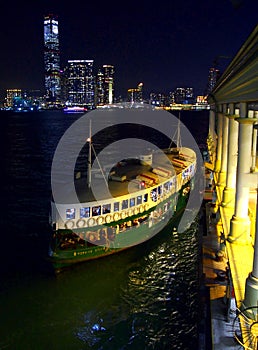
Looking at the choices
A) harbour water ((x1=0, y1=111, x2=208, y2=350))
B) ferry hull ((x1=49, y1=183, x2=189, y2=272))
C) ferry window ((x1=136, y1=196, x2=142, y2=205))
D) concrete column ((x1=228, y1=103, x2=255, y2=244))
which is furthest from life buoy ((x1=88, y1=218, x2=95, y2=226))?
concrete column ((x1=228, y1=103, x2=255, y2=244))

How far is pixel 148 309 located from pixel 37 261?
8.49 m

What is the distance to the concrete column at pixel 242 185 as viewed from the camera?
1087cm

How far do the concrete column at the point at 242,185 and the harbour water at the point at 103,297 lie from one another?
6511 mm

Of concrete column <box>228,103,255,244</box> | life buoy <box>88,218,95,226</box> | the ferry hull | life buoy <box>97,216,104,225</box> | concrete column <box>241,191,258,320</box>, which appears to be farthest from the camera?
life buoy <box>97,216,104,225</box>

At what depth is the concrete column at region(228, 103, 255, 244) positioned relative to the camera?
35.7 ft

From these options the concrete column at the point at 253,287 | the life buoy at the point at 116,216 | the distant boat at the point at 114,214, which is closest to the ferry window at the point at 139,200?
the distant boat at the point at 114,214

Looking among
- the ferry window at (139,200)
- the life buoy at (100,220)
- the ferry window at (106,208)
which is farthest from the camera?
the ferry window at (139,200)

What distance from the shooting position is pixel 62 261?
878 inches

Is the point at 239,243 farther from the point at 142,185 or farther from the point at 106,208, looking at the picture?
the point at 142,185

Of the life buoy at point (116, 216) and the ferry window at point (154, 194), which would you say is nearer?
the life buoy at point (116, 216)

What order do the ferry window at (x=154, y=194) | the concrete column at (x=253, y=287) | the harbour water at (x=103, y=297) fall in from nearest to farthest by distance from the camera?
the concrete column at (x=253, y=287), the harbour water at (x=103, y=297), the ferry window at (x=154, y=194)

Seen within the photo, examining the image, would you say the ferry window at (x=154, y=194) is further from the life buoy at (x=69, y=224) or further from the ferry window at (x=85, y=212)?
the life buoy at (x=69, y=224)

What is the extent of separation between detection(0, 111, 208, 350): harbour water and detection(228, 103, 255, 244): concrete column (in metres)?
6.51

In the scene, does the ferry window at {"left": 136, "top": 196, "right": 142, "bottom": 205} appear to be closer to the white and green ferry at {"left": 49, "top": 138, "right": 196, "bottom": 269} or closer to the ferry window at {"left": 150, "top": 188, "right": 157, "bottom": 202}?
the white and green ferry at {"left": 49, "top": 138, "right": 196, "bottom": 269}
